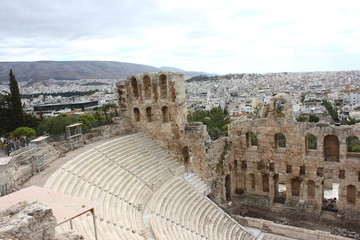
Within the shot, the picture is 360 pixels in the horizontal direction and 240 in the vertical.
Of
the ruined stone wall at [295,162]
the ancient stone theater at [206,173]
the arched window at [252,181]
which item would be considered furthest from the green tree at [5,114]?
the arched window at [252,181]

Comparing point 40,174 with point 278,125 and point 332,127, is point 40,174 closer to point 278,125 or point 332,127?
point 278,125

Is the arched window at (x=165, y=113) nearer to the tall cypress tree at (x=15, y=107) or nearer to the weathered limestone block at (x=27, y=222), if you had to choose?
the weathered limestone block at (x=27, y=222)

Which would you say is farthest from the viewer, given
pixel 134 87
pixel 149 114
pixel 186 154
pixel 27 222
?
pixel 134 87

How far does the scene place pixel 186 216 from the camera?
17.8 m

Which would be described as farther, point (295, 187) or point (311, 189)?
point (295, 187)

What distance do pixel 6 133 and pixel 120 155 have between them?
22825 millimetres

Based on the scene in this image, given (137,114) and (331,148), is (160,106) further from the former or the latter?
(331,148)

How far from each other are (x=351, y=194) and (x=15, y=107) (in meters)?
36.1

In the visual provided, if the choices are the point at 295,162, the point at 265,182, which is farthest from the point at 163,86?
the point at 295,162

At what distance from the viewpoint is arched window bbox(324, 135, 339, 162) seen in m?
21.2

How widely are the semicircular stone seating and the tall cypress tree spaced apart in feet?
69.2

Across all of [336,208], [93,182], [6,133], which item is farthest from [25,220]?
[6,133]

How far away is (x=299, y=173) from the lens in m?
22.0

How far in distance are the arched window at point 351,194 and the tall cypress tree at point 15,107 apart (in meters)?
35.2
